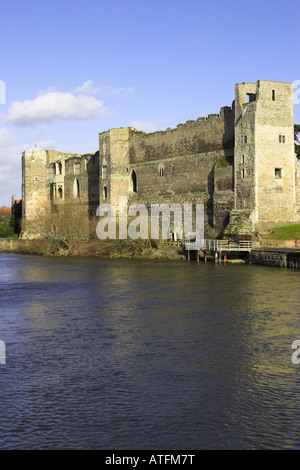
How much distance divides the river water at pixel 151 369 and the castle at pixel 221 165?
15148 millimetres

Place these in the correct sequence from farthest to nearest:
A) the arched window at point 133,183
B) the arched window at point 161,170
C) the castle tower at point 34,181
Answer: the castle tower at point 34,181
the arched window at point 133,183
the arched window at point 161,170

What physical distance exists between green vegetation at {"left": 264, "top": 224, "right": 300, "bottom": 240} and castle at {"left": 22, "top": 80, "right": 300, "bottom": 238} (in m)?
0.94

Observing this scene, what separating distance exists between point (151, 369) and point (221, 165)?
2909cm

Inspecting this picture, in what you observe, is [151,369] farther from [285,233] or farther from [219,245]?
[285,233]

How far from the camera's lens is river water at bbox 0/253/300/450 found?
27.0 feet

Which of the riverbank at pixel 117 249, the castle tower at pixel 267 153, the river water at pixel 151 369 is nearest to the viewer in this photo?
the river water at pixel 151 369

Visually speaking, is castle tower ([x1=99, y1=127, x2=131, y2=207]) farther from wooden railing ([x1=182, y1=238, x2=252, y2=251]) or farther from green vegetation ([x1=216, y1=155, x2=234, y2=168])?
wooden railing ([x1=182, y1=238, x2=252, y2=251])

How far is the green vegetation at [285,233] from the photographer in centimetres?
3276

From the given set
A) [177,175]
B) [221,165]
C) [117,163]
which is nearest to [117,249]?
[177,175]

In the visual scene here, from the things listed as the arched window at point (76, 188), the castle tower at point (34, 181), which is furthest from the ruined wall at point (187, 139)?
the castle tower at point (34, 181)

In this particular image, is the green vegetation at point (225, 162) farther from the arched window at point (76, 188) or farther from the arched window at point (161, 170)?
the arched window at point (76, 188)

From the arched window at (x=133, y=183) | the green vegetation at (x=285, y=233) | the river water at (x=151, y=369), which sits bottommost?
the river water at (x=151, y=369)

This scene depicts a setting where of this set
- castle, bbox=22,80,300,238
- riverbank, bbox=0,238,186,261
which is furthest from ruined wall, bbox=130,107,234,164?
riverbank, bbox=0,238,186,261
